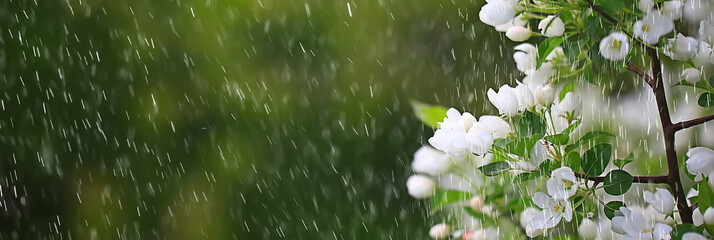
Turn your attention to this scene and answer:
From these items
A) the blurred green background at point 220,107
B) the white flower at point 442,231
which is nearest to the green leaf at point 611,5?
the white flower at point 442,231

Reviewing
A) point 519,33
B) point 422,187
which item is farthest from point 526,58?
point 422,187

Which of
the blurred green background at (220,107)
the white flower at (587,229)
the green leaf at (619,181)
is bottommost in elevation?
the blurred green background at (220,107)

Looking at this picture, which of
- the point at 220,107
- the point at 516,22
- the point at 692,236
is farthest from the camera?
the point at 220,107

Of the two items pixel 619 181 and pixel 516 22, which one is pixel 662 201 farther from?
pixel 516 22

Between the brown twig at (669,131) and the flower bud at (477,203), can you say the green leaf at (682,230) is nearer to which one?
the brown twig at (669,131)

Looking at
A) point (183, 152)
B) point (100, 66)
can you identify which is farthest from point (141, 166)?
point (100, 66)

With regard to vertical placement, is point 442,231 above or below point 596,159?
below

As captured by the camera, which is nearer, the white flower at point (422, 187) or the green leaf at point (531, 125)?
the green leaf at point (531, 125)

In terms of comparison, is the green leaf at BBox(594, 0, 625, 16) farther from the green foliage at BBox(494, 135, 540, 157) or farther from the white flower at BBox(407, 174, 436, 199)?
the white flower at BBox(407, 174, 436, 199)
